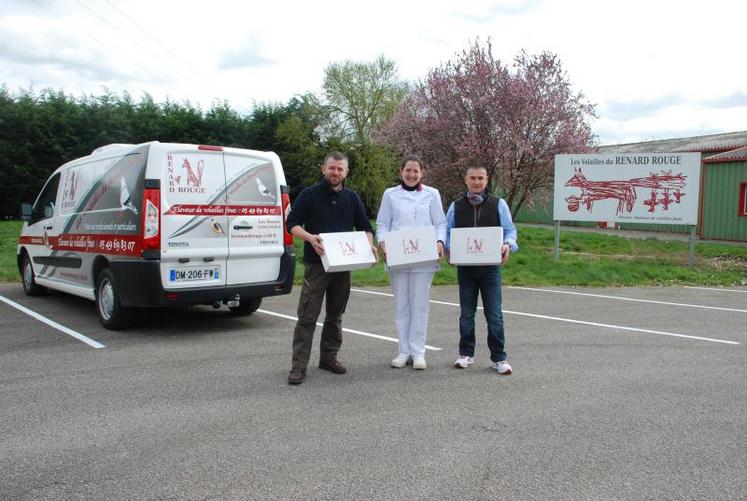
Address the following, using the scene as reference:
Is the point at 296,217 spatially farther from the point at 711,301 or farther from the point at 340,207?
the point at 711,301

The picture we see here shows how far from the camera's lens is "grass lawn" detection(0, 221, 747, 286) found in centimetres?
1273

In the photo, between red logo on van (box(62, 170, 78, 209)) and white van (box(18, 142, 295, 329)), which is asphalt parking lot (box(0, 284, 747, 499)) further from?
red logo on van (box(62, 170, 78, 209))

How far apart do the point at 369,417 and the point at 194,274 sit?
A: 339 centimetres

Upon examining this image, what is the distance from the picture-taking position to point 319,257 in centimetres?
532

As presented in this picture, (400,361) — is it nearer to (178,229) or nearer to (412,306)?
(412,306)

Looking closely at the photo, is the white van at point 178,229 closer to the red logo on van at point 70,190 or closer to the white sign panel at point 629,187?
the red logo on van at point 70,190

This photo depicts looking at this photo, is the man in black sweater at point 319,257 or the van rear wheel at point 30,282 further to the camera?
the van rear wheel at point 30,282

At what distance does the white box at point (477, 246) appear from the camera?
529cm

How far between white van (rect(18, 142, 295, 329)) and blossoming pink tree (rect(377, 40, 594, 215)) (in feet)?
38.9

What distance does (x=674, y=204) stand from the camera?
1522cm

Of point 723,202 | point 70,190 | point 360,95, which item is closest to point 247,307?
point 70,190

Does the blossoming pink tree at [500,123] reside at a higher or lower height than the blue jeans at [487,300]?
higher

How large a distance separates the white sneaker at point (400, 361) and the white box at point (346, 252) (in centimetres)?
94

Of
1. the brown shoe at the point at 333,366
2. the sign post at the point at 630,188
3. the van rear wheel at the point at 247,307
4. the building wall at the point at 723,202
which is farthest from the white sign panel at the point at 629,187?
the brown shoe at the point at 333,366
